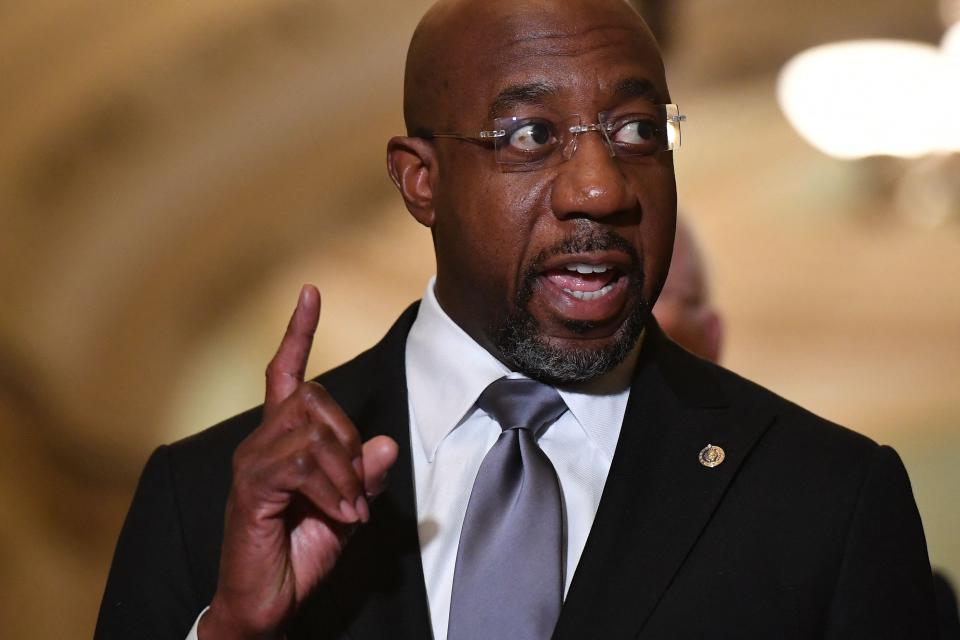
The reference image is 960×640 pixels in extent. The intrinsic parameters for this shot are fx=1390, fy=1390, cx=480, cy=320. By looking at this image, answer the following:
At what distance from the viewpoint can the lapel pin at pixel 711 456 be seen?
1764 millimetres

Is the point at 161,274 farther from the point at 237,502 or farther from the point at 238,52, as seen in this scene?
the point at 237,502

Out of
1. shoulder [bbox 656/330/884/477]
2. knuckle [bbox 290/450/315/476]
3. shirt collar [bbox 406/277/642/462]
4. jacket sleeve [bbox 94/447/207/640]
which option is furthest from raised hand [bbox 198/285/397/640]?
shoulder [bbox 656/330/884/477]

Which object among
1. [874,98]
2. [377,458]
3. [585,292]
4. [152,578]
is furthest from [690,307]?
[377,458]

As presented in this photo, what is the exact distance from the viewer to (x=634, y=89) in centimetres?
177

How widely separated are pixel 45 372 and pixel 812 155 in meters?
1.95

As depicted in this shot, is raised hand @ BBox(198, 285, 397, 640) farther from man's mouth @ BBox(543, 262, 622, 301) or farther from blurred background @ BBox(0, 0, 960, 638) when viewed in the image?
blurred background @ BBox(0, 0, 960, 638)

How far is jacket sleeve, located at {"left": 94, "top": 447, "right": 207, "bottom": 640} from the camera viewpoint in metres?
1.77

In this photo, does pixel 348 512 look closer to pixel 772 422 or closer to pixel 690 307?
pixel 772 422

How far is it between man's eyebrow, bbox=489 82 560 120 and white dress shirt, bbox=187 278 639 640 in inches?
12.3

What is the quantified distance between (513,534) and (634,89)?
0.58 metres

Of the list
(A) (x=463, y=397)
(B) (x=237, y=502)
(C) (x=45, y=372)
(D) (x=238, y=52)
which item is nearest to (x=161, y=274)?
(C) (x=45, y=372)

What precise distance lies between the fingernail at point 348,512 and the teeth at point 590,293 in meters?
0.45

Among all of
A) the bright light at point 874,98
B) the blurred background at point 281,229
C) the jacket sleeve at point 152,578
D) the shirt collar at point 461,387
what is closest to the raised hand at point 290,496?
the jacket sleeve at point 152,578

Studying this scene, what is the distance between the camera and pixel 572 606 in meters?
1.64
